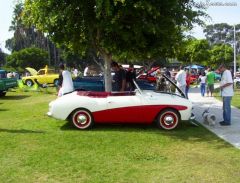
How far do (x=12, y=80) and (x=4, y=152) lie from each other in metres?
15.1

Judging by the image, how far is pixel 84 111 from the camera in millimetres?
10125

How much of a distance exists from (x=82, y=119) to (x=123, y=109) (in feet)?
3.37

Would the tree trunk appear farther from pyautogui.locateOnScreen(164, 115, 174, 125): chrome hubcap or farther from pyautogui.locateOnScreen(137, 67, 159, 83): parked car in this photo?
pyautogui.locateOnScreen(164, 115, 174, 125): chrome hubcap

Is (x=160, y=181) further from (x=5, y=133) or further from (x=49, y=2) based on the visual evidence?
(x=49, y=2)

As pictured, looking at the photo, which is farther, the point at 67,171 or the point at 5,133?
the point at 5,133

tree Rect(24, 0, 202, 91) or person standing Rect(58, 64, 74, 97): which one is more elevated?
tree Rect(24, 0, 202, 91)

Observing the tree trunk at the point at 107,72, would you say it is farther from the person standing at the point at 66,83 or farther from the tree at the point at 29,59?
the tree at the point at 29,59

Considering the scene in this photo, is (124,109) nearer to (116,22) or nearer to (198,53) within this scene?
(116,22)

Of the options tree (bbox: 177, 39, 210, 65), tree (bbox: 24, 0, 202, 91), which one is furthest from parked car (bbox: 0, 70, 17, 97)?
tree (bbox: 177, 39, 210, 65)

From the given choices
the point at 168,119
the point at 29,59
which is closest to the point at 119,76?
the point at 168,119

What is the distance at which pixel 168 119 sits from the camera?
10172mm

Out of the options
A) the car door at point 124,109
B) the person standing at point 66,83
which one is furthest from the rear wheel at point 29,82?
the car door at point 124,109

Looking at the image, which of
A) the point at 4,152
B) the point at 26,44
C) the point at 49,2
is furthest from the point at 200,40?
the point at 4,152

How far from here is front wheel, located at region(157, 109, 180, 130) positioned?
33.2ft
